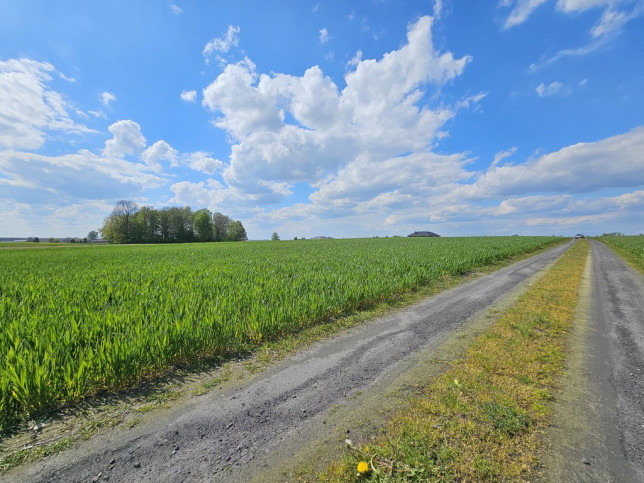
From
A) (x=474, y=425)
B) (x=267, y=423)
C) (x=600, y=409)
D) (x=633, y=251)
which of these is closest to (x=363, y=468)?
(x=267, y=423)

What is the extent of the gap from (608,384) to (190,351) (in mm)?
6857

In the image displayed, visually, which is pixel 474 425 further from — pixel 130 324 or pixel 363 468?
pixel 130 324

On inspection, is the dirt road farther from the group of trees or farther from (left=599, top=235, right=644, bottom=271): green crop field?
the group of trees

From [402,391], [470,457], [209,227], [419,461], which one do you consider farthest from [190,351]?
[209,227]

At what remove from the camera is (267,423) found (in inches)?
133

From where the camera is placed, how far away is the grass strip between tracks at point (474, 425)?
100 inches

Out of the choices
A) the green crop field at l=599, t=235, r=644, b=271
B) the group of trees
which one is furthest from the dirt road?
the group of trees

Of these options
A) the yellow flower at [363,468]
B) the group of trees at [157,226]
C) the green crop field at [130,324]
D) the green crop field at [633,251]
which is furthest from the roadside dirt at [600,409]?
the group of trees at [157,226]

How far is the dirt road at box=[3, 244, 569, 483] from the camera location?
269 cm

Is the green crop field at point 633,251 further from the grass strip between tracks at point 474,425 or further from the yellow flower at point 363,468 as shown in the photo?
the yellow flower at point 363,468

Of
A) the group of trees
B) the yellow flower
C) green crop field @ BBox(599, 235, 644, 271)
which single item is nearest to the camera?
the yellow flower

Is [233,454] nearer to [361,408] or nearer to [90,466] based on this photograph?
[90,466]

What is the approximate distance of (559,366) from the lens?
4.65m

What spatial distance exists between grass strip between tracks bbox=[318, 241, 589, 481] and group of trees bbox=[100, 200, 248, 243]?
107016mm
